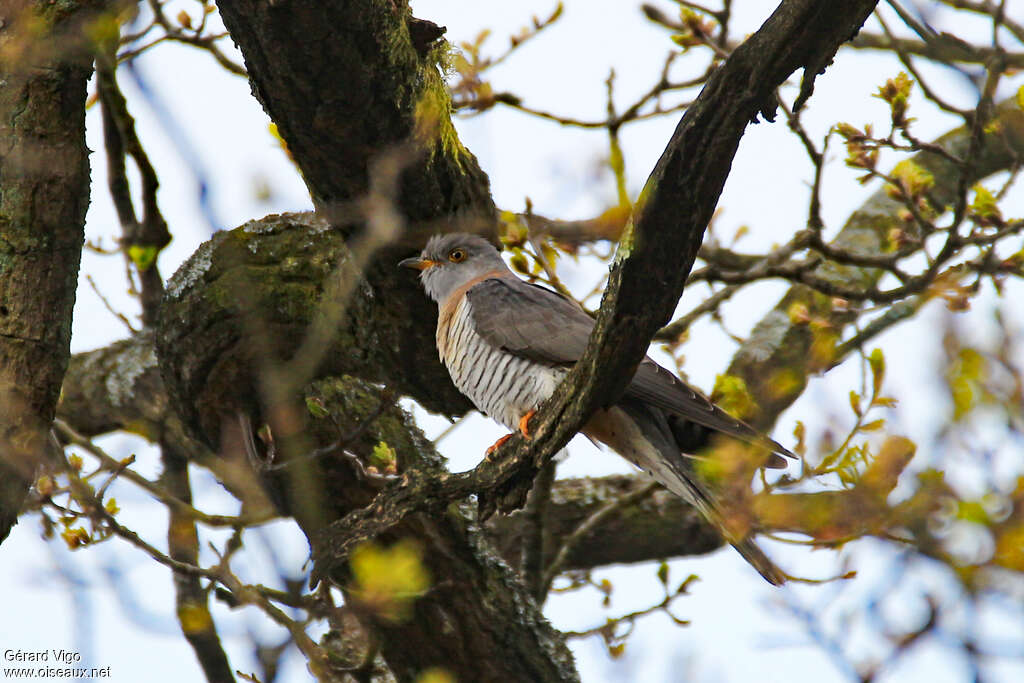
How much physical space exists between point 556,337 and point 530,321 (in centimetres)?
20

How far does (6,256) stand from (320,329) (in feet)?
3.77

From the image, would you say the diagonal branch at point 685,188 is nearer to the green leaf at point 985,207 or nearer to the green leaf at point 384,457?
the green leaf at point 384,457

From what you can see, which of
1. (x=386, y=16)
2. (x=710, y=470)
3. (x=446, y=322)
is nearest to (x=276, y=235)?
(x=446, y=322)

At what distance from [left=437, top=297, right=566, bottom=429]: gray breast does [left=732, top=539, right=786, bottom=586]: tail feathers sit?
1.17 m

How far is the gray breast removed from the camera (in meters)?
4.14

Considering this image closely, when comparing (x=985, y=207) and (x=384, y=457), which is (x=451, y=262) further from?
(x=985, y=207)

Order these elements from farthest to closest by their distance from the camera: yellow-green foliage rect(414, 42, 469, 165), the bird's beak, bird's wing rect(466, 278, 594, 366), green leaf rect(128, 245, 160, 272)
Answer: green leaf rect(128, 245, 160, 272) < the bird's beak < bird's wing rect(466, 278, 594, 366) < yellow-green foliage rect(414, 42, 469, 165)

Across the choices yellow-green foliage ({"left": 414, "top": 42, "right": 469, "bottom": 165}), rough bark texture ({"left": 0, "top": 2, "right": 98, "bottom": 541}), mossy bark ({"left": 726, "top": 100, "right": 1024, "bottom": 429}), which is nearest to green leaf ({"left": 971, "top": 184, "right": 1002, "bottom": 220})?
mossy bark ({"left": 726, "top": 100, "right": 1024, "bottom": 429})

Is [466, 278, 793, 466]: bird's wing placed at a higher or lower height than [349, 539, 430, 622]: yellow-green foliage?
higher

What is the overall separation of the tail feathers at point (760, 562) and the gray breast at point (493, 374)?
1173 mm

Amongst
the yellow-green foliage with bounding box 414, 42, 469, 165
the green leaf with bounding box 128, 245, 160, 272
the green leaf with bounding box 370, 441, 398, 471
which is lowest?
the green leaf with bounding box 370, 441, 398, 471

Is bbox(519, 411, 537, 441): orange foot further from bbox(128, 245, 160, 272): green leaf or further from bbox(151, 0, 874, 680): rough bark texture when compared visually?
bbox(128, 245, 160, 272): green leaf

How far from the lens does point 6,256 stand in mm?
3129

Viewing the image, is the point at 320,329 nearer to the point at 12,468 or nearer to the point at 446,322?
the point at 12,468
